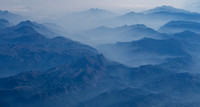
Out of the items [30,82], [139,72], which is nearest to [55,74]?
[30,82]

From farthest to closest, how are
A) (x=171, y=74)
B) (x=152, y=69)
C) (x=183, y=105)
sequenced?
(x=152, y=69), (x=171, y=74), (x=183, y=105)

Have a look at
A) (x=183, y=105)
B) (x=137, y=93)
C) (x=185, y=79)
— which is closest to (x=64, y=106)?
(x=137, y=93)

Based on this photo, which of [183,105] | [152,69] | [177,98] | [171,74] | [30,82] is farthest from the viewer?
[152,69]

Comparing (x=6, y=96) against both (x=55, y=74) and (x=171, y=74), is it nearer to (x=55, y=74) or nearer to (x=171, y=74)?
(x=55, y=74)

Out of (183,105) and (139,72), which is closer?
(183,105)

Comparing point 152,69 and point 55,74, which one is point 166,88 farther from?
point 55,74

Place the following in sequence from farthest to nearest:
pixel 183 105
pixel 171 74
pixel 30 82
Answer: pixel 171 74 < pixel 30 82 < pixel 183 105

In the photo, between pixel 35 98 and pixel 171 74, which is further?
pixel 171 74

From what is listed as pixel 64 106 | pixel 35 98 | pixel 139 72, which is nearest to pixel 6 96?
pixel 35 98

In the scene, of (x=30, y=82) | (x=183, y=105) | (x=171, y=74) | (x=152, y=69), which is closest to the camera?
(x=183, y=105)
